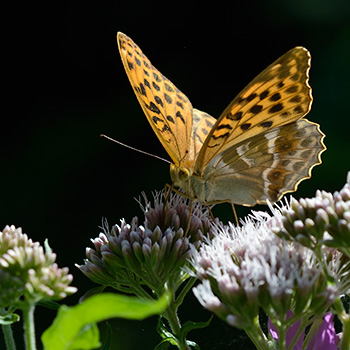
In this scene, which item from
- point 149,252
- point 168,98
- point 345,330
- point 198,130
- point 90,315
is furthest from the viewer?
point 198,130

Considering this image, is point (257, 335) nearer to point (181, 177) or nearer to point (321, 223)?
point (321, 223)

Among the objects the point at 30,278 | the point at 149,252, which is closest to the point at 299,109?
the point at 149,252

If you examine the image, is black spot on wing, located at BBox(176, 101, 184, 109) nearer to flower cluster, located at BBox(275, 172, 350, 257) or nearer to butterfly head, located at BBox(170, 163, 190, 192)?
butterfly head, located at BBox(170, 163, 190, 192)

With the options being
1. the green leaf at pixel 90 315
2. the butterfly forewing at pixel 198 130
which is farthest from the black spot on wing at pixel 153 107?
the green leaf at pixel 90 315

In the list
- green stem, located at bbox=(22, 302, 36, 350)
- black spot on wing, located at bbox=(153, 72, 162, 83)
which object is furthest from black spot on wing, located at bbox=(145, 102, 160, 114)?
green stem, located at bbox=(22, 302, 36, 350)

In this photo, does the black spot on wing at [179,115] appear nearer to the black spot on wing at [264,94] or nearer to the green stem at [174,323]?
the black spot on wing at [264,94]

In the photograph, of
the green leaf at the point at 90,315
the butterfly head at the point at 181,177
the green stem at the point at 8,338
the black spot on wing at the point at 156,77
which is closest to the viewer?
the green leaf at the point at 90,315
